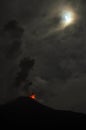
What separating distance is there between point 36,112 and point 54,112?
38.6ft

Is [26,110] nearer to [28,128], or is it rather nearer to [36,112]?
[36,112]

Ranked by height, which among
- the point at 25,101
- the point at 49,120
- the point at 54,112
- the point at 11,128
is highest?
the point at 25,101

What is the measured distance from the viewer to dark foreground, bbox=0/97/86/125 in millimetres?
144275

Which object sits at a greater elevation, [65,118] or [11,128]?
[65,118]

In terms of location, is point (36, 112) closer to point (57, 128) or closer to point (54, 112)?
point (54, 112)

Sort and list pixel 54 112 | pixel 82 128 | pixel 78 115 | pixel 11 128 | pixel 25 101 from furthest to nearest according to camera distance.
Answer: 1. pixel 25 101
2. pixel 54 112
3. pixel 78 115
4. pixel 82 128
5. pixel 11 128

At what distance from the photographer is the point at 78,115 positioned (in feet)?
527

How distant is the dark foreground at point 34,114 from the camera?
473ft

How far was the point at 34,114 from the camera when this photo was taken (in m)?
167

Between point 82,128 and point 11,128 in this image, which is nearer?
Result: point 11,128

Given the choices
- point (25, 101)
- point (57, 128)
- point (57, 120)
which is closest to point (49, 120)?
point (57, 120)

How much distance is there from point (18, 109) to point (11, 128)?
241ft

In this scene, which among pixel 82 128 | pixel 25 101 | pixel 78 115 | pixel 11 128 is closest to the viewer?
pixel 11 128

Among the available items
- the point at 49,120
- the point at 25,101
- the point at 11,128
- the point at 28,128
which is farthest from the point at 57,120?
the point at 25,101
